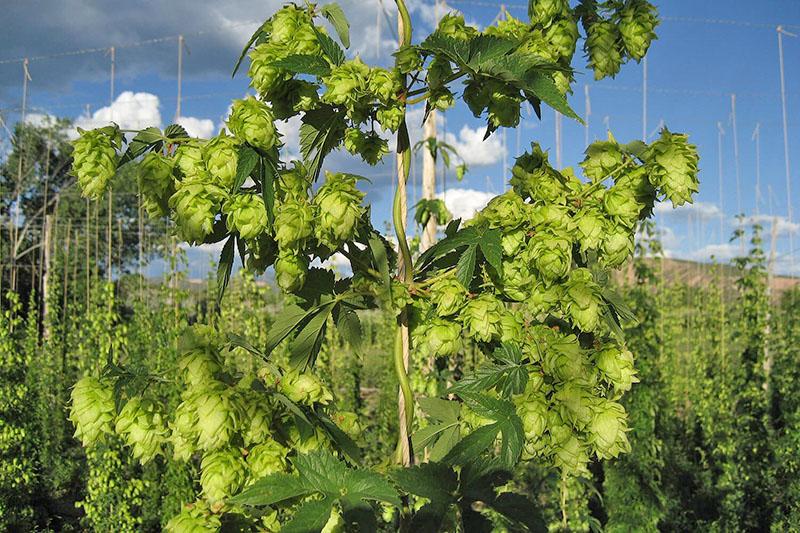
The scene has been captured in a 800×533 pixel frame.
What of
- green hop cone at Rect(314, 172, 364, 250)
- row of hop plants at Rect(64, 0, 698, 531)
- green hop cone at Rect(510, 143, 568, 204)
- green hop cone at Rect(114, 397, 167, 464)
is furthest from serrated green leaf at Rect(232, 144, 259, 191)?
green hop cone at Rect(510, 143, 568, 204)

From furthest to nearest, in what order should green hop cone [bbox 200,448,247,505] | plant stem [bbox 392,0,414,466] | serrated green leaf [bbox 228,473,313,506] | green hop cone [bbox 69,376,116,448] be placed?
plant stem [bbox 392,0,414,466]
green hop cone [bbox 69,376,116,448]
green hop cone [bbox 200,448,247,505]
serrated green leaf [bbox 228,473,313,506]

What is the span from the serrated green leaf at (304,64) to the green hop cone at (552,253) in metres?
0.49

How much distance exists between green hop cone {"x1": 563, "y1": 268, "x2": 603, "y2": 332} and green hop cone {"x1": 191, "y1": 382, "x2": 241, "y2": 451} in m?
0.62

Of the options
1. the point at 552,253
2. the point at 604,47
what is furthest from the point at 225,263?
the point at 604,47

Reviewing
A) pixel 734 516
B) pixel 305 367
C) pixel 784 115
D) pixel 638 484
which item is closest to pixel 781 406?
pixel 734 516

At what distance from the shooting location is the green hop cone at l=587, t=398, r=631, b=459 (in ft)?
3.54

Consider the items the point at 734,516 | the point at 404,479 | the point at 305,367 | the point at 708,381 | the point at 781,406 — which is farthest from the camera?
the point at 708,381

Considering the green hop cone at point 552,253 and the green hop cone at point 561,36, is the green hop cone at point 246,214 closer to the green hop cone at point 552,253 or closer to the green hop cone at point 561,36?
the green hop cone at point 552,253

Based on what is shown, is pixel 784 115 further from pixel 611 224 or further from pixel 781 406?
pixel 611 224

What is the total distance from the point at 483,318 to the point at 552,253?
0.17 m

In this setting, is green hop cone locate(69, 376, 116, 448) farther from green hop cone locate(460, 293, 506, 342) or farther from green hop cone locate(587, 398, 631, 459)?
green hop cone locate(587, 398, 631, 459)

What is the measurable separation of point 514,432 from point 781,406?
6737 millimetres

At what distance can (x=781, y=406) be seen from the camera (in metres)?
6.44

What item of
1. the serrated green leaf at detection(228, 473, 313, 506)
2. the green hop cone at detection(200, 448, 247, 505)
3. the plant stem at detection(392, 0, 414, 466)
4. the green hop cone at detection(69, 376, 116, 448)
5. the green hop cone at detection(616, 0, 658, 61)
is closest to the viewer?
the serrated green leaf at detection(228, 473, 313, 506)
